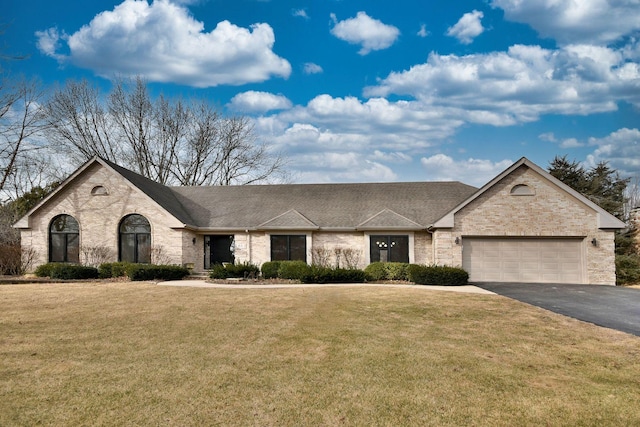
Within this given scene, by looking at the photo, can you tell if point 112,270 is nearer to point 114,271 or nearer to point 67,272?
point 114,271

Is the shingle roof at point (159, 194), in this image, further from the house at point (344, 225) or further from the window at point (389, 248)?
the window at point (389, 248)

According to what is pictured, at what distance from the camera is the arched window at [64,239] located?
2355 cm

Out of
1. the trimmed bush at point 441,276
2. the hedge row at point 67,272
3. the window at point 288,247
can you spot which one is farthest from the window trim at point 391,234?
the hedge row at point 67,272

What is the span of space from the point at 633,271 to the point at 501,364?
21.3m

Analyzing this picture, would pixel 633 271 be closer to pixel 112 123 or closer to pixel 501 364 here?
pixel 501 364

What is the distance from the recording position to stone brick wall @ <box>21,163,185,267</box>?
22.8 m

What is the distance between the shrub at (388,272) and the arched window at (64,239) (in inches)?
663

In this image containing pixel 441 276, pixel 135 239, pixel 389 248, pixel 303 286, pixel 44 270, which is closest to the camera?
pixel 303 286

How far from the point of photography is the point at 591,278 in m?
19.6

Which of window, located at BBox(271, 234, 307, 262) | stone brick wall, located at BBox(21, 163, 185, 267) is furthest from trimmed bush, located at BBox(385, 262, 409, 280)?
stone brick wall, located at BBox(21, 163, 185, 267)

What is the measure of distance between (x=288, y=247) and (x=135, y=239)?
8.71 meters

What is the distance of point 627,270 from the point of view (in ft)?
75.0

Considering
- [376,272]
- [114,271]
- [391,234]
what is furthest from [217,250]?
[391,234]

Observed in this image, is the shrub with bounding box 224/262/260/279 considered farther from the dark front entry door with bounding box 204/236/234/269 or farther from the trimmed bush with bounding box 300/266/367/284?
the dark front entry door with bounding box 204/236/234/269
